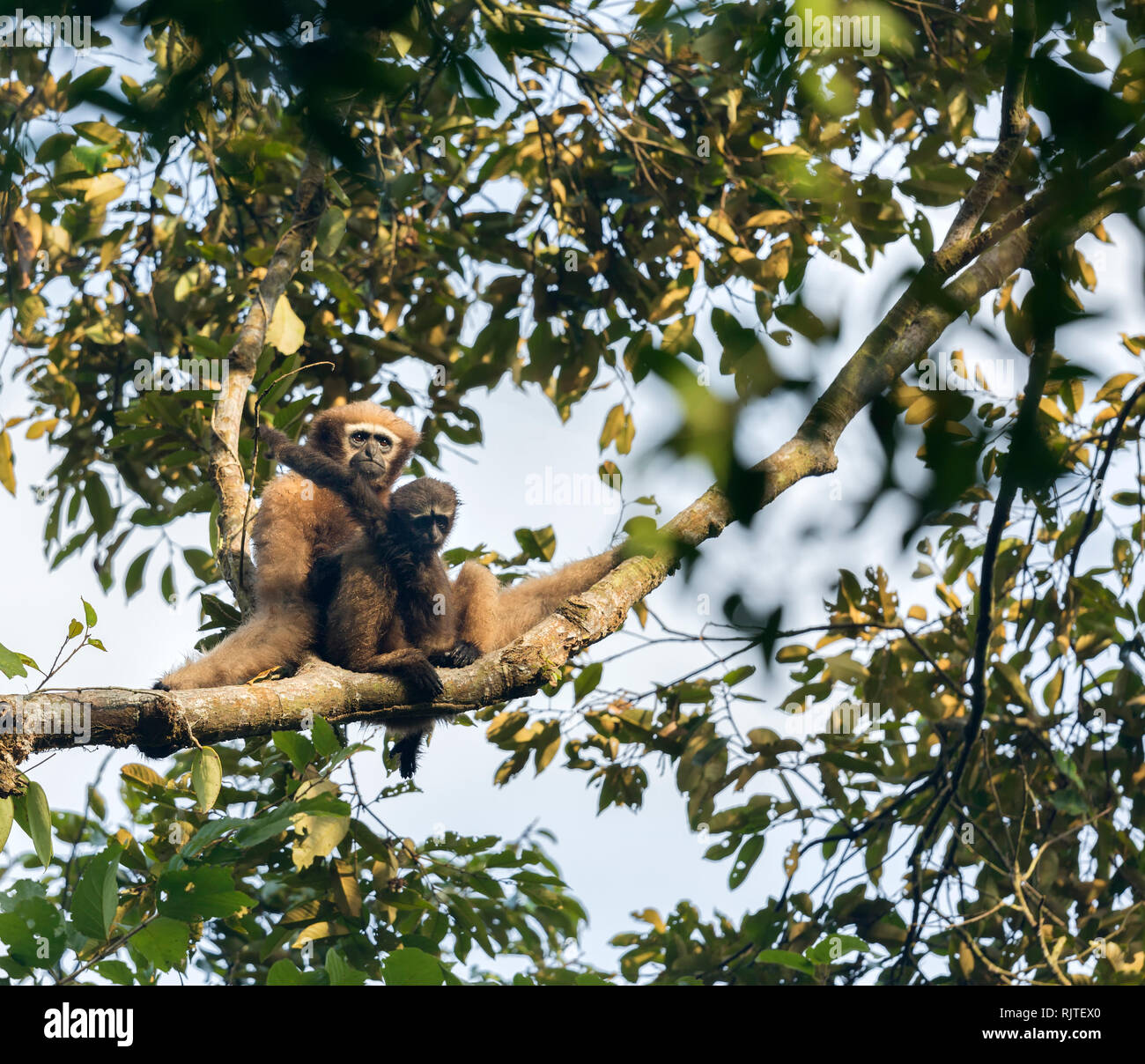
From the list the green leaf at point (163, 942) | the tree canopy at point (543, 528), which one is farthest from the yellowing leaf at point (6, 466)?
the green leaf at point (163, 942)

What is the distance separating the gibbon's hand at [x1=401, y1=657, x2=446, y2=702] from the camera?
149 inches

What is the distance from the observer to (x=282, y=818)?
10.3 feet

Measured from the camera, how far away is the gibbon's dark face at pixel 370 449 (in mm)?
5695

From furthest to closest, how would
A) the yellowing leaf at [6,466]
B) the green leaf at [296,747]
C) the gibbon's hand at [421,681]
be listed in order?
the yellowing leaf at [6,466] → the gibbon's hand at [421,681] → the green leaf at [296,747]

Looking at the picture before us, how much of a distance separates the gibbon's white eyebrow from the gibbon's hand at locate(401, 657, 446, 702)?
2.27 metres

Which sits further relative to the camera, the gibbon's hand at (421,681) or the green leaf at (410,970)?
the gibbon's hand at (421,681)

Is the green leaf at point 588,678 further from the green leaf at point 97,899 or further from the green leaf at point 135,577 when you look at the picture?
the green leaf at point 135,577

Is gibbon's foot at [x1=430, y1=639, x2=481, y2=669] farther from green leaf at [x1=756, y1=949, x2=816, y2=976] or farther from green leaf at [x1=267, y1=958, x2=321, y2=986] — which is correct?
green leaf at [x1=756, y1=949, x2=816, y2=976]

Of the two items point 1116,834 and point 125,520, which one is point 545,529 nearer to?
point 125,520

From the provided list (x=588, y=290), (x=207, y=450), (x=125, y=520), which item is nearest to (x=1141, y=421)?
(x=588, y=290)

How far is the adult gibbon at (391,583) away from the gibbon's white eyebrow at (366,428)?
0.64 m

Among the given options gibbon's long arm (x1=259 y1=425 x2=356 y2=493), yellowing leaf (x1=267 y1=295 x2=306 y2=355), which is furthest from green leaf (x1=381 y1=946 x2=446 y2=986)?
yellowing leaf (x1=267 y1=295 x2=306 y2=355)

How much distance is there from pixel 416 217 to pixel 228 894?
5.15 m

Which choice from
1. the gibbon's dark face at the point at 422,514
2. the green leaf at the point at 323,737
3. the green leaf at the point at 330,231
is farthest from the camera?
the green leaf at the point at 330,231
